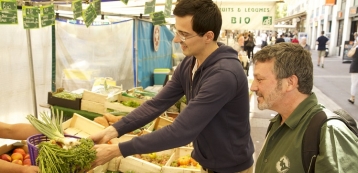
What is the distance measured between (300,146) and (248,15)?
6784 millimetres

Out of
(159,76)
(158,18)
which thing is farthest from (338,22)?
(158,18)

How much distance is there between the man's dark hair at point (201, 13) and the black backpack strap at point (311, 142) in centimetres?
93

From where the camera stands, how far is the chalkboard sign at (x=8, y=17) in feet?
11.6

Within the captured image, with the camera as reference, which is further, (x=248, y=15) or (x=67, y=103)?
(x=248, y=15)

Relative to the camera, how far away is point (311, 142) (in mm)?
1332

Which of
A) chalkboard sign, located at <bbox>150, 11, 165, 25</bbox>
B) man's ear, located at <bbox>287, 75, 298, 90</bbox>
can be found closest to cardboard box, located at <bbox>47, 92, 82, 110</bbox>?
chalkboard sign, located at <bbox>150, 11, 165, 25</bbox>

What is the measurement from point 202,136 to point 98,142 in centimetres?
78

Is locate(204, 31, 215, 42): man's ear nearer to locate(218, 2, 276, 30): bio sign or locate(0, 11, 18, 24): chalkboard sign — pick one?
locate(0, 11, 18, 24): chalkboard sign

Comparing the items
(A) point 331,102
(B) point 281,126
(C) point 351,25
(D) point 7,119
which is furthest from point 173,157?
(C) point 351,25

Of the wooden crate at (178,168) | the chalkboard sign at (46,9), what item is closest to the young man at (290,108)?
the wooden crate at (178,168)

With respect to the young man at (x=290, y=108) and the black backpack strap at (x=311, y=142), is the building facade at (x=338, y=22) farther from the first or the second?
the black backpack strap at (x=311, y=142)

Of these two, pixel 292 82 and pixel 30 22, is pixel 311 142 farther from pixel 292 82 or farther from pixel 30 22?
pixel 30 22

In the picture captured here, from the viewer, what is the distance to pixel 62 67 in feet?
18.9

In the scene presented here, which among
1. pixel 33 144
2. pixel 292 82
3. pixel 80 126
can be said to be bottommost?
pixel 80 126
